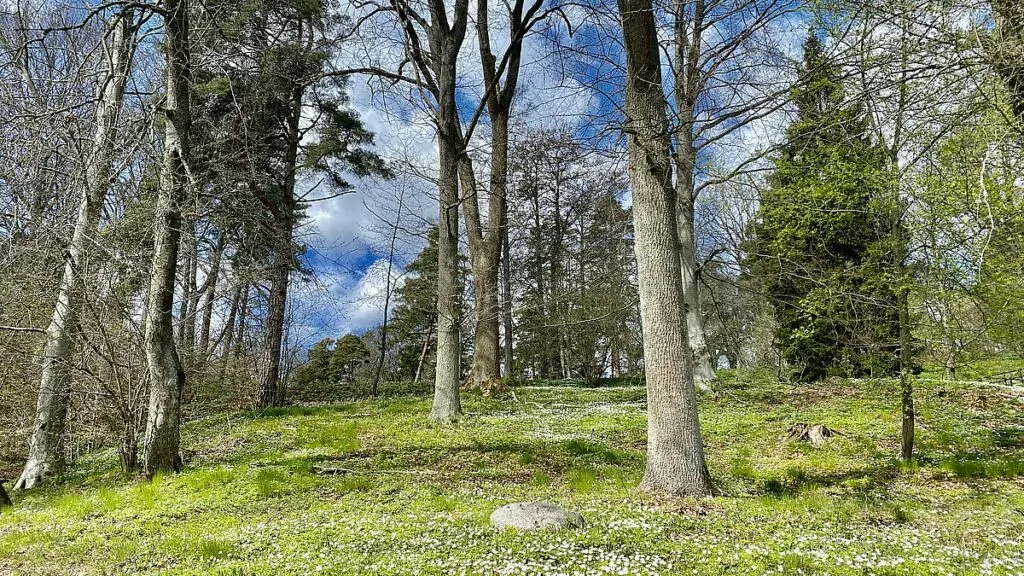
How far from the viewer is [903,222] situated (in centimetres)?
617

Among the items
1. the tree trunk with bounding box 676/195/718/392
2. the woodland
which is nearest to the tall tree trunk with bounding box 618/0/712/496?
the woodland

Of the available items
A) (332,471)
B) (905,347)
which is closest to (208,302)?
(332,471)

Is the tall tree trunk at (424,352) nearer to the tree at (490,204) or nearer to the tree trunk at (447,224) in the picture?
the tree at (490,204)

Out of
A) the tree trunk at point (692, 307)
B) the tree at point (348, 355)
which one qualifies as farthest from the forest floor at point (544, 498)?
the tree at point (348, 355)

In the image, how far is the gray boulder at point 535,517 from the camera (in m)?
4.19

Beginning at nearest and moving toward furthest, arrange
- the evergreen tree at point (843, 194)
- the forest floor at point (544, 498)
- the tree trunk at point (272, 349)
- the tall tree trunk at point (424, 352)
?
the forest floor at point (544, 498), the evergreen tree at point (843, 194), the tree trunk at point (272, 349), the tall tree trunk at point (424, 352)

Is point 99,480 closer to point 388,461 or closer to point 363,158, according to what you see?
point 388,461

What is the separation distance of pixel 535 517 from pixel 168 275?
5.81 meters

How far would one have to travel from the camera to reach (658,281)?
5379 mm

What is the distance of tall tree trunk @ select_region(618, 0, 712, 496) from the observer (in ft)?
16.8

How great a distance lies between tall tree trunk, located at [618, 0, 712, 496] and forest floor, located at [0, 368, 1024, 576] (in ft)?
1.24

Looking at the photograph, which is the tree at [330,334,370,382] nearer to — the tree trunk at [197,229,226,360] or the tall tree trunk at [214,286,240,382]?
the tree trunk at [197,229,226,360]

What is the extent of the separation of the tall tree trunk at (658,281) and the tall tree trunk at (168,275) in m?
5.65

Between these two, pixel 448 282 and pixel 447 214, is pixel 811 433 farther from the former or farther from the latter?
pixel 447 214
